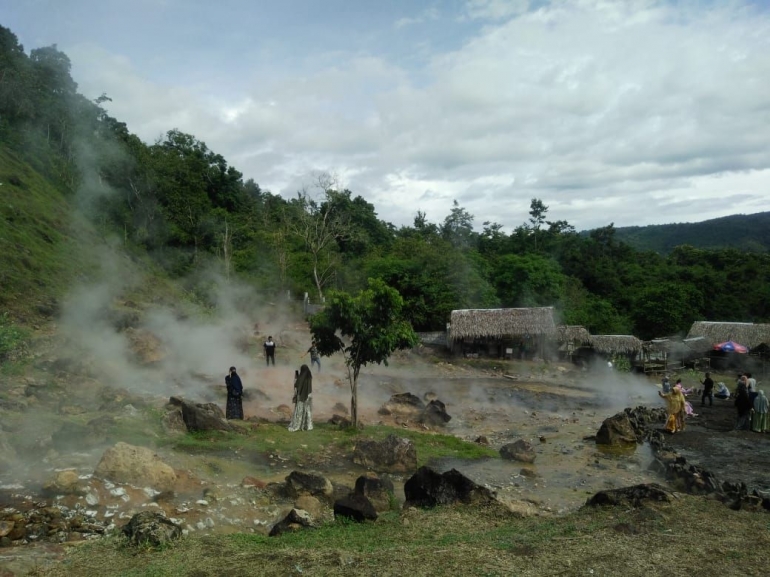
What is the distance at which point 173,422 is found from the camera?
11.9 m

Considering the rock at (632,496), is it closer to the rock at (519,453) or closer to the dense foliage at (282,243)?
the rock at (519,453)

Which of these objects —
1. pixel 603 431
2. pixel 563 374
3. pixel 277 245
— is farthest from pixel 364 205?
pixel 603 431

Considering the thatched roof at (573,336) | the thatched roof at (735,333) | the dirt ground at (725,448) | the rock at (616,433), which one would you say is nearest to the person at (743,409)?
the dirt ground at (725,448)

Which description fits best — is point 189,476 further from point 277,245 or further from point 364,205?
point 364,205

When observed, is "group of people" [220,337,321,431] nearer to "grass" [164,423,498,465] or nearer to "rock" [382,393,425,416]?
"grass" [164,423,498,465]

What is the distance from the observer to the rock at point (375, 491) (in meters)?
8.80

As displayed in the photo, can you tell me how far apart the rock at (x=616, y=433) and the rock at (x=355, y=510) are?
8599mm

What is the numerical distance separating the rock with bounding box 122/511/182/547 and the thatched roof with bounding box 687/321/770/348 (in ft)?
98.2

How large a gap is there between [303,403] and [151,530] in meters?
6.63

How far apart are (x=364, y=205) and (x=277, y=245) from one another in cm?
1285

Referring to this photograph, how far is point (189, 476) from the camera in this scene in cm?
925

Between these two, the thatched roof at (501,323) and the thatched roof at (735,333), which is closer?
the thatched roof at (501,323)

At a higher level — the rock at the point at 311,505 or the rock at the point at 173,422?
the rock at the point at 173,422

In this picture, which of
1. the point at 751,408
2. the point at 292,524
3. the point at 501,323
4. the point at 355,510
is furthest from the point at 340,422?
the point at 501,323
